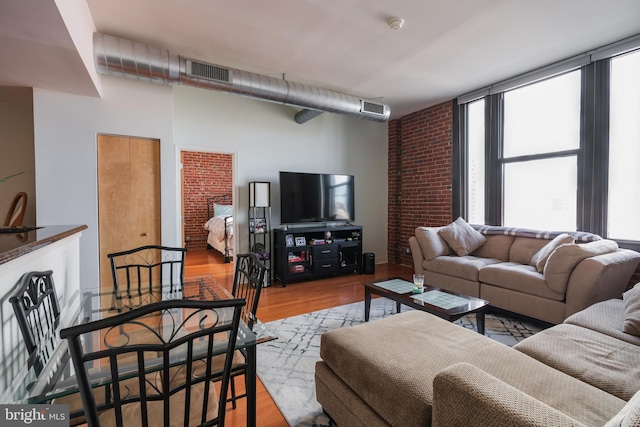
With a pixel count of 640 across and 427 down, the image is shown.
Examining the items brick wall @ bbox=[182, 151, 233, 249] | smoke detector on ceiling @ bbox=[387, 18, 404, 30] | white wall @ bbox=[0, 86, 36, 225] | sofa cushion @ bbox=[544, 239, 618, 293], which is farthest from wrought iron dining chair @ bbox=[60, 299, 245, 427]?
brick wall @ bbox=[182, 151, 233, 249]

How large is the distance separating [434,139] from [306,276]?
3.07 metres

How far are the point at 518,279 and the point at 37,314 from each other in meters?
3.60

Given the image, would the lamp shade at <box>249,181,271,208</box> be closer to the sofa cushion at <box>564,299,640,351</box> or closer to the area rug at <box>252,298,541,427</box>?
the area rug at <box>252,298,541,427</box>

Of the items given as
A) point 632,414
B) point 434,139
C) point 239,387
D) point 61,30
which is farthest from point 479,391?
point 434,139

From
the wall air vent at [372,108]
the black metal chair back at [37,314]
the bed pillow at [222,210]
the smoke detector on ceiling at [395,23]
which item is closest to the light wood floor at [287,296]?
the black metal chair back at [37,314]

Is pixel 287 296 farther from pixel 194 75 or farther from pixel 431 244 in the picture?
pixel 194 75

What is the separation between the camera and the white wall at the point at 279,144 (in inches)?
167

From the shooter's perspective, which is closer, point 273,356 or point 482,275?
point 273,356

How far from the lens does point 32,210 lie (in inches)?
142

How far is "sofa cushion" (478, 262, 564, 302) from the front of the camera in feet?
8.95

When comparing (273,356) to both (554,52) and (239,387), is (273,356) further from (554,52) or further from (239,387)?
(554,52)

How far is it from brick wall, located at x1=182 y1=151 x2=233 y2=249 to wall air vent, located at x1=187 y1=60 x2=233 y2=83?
451cm

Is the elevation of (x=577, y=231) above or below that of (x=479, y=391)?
above

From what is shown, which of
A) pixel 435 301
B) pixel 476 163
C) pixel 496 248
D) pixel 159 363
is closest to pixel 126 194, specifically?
pixel 159 363
